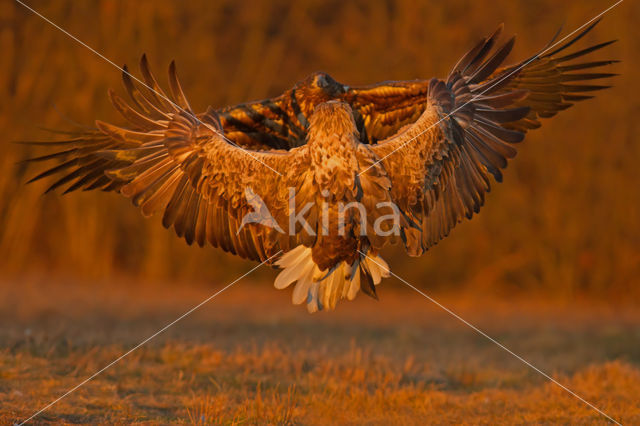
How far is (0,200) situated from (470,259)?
7.24m

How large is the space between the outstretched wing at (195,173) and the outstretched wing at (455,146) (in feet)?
2.07

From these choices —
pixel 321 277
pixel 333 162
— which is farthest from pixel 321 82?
pixel 321 277

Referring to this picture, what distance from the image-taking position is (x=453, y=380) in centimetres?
689

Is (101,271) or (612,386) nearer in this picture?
(612,386)

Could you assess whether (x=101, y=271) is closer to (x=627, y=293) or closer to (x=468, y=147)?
(x=627, y=293)

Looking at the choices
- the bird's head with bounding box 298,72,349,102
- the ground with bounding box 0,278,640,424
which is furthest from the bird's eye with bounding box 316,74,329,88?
the ground with bounding box 0,278,640,424

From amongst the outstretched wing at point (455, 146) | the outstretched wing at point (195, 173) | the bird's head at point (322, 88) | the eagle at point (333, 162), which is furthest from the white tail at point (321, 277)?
the bird's head at point (322, 88)

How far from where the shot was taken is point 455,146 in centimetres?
528

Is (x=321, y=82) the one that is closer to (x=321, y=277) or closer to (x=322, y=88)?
(x=322, y=88)

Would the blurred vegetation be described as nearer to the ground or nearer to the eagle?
the ground

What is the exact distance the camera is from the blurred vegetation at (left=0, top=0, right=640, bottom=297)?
39.3 ft

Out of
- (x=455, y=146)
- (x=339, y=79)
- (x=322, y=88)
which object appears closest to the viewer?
(x=455, y=146)

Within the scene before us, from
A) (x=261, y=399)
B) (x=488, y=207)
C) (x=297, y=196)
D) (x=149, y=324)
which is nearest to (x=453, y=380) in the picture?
(x=261, y=399)

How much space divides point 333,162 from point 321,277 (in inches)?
34.7
